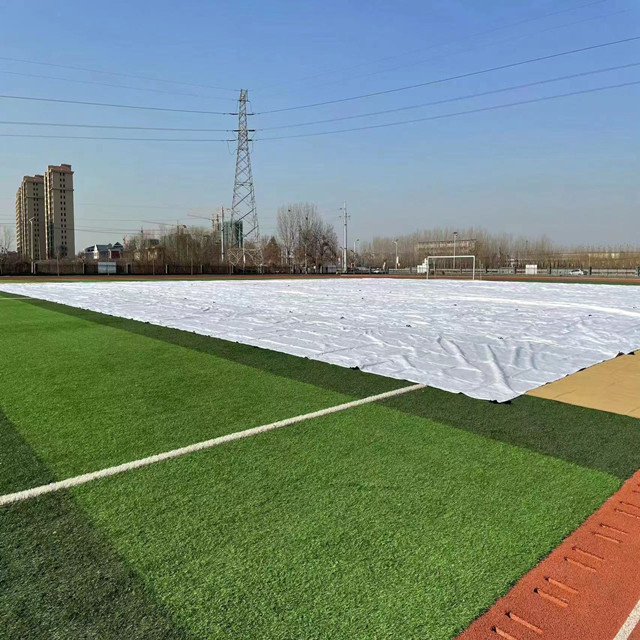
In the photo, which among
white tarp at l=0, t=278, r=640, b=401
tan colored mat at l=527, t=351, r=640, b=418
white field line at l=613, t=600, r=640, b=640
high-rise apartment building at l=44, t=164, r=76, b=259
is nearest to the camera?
white field line at l=613, t=600, r=640, b=640

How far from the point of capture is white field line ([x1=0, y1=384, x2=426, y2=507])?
2.60 m

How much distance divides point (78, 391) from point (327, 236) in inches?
2762

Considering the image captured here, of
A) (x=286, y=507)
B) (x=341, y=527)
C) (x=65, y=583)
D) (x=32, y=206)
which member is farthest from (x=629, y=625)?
(x=32, y=206)

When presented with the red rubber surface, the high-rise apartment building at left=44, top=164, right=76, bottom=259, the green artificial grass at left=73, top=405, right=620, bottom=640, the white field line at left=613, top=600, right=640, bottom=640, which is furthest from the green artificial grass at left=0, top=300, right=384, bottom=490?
the high-rise apartment building at left=44, top=164, right=76, bottom=259

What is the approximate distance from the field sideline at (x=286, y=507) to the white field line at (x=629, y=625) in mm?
371

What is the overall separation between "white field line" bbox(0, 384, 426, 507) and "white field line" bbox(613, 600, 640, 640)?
234 centimetres

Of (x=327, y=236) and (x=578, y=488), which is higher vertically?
(x=327, y=236)

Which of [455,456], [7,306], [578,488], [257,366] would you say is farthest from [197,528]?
[7,306]

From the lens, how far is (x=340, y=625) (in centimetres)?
168

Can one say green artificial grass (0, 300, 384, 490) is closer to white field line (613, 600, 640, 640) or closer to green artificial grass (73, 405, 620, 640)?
green artificial grass (73, 405, 620, 640)

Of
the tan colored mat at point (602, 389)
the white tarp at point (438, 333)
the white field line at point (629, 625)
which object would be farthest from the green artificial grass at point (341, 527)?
the white tarp at point (438, 333)

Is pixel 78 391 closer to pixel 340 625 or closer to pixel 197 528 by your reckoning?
pixel 197 528

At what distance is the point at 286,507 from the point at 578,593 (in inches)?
51.5

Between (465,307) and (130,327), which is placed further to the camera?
(465,307)
